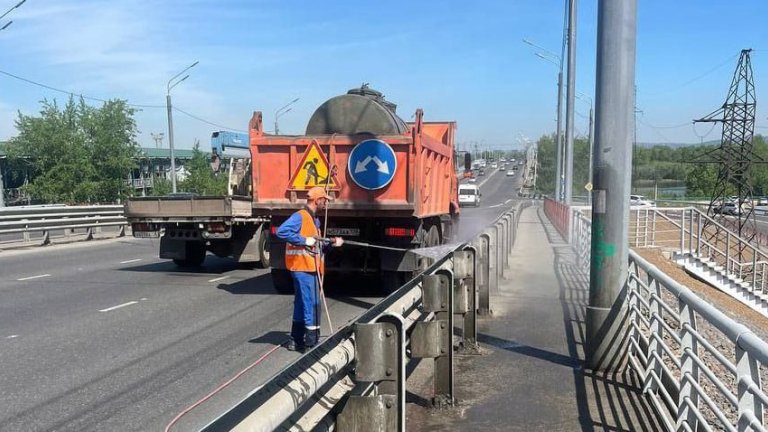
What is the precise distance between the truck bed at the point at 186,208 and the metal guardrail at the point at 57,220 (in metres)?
8.09

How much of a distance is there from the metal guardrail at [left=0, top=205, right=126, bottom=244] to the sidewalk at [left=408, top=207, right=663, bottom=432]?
15.0 meters

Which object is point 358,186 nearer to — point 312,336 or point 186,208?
point 312,336

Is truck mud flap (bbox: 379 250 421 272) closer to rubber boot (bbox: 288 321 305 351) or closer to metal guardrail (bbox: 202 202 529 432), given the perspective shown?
rubber boot (bbox: 288 321 305 351)

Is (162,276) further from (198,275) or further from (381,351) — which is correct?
(381,351)

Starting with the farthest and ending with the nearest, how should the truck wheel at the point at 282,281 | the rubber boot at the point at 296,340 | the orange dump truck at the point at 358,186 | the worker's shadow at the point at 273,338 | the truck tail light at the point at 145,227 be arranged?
the truck tail light at the point at 145,227
the truck wheel at the point at 282,281
the orange dump truck at the point at 358,186
the worker's shadow at the point at 273,338
the rubber boot at the point at 296,340

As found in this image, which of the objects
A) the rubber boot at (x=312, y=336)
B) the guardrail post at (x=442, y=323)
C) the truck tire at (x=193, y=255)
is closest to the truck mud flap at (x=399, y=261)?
the rubber boot at (x=312, y=336)

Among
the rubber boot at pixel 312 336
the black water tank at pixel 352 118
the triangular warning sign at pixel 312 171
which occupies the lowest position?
the rubber boot at pixel 312 336

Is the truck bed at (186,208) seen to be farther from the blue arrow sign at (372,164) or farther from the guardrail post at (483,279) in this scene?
the guardrail post at (483,279)

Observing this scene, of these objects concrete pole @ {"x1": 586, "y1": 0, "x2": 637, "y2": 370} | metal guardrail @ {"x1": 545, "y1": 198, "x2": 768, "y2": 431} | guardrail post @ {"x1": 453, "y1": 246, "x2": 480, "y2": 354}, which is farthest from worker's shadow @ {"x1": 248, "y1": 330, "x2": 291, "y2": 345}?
metal guardrail @ {"x1": 545, "y1": 198, "x2": 768, "y2": 431}

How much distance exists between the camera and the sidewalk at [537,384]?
4848mm

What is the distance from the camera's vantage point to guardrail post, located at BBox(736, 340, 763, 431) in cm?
291

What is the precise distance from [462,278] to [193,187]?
126 feet

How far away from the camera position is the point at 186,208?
12.5 m

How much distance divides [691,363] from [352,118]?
25.3 ft
